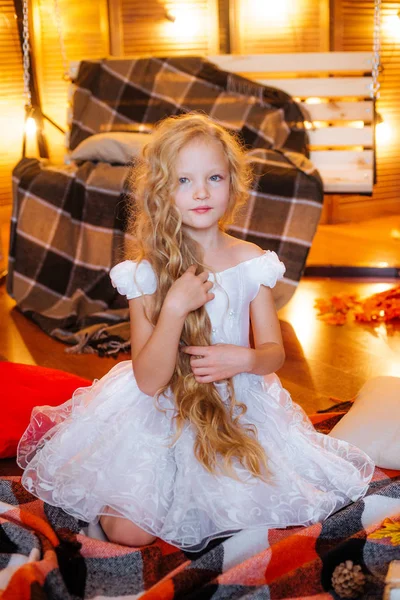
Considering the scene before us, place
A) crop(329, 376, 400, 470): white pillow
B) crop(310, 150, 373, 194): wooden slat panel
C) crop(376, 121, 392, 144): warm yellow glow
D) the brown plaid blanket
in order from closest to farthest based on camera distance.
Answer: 1. crop(329, 376, 400, 470): white pillow
2. the brown plaid blanket
3. crop(310, 150, 373, 194): wooden slat panel
4. crop(376, 121, 392, 144): warm yellow glow

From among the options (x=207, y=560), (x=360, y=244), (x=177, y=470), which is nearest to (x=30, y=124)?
(x=360, y=244)

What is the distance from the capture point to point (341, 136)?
3453mm

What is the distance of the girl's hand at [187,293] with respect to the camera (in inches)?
55.5

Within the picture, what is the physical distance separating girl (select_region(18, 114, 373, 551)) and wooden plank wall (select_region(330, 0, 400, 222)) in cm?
328

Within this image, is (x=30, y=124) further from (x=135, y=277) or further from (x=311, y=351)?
(x=135, y=277)

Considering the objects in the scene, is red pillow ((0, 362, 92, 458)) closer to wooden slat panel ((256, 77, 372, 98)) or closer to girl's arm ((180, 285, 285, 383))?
girl's arm ((180, 285, 285, 383))

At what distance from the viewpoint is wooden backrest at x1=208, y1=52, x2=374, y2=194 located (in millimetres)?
3432

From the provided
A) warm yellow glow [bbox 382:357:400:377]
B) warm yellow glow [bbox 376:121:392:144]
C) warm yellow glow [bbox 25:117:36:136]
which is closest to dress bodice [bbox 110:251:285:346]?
warm yellow glow [bbox 382:357:400:377]

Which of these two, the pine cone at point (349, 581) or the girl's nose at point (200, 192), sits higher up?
the girl's nose at point (200, 192)

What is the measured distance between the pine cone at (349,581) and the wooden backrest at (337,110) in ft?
7.92

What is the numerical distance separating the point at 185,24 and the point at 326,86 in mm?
1284

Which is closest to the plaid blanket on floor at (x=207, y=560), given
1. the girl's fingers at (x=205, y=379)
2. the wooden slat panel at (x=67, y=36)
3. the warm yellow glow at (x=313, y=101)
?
the girl's fingers at (x=205, y=379)

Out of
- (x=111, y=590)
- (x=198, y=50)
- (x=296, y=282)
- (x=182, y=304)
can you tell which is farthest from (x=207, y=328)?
(x=198, y=50)

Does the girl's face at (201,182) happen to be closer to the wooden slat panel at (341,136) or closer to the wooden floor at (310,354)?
the wooden floor at (310,354)
